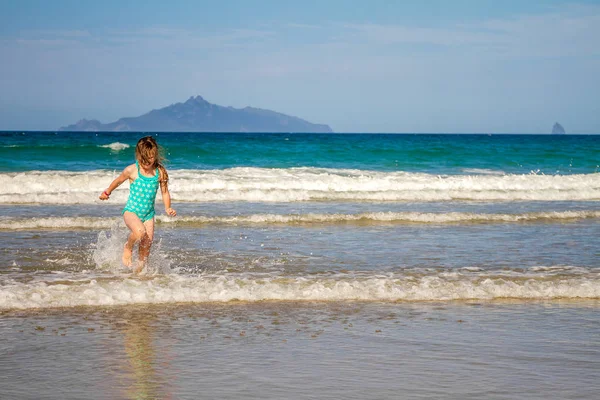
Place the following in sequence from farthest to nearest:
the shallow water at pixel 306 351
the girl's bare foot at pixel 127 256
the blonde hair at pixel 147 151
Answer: the girl's bare foot at pixel 127 256 < the blonde hair at pixel 147 151 < the shallow water at pixel 306 351

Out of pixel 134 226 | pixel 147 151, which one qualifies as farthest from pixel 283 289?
pixel 147 151

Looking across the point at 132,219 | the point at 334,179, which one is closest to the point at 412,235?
the point at 132,219

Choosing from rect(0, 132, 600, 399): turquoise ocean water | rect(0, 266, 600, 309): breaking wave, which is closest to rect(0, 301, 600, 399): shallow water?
rect(0, 132, 600, 399): turquoise ocean water

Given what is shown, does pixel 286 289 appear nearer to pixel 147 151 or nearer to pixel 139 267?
pixel 139 267

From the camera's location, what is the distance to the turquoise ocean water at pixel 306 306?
4.80 metres

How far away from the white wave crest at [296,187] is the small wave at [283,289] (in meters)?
10.3

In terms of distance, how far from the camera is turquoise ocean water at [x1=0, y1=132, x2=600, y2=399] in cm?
480

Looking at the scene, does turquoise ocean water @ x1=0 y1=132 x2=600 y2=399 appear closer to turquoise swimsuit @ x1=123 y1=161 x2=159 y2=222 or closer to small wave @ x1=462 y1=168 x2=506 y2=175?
turquoise swimsuit @ x1=123 y1=161 x2=159 y2=222

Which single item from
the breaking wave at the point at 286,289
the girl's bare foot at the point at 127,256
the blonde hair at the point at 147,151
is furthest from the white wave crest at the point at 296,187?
the breaking wave at the point at 286,289

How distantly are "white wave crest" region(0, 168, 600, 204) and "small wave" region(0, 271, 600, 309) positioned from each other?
10307 millimetres

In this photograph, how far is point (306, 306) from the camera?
702 cm

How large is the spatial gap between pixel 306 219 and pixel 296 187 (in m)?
10.0

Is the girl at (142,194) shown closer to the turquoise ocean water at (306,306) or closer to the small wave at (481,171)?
the turquoise ocean water at (306,306)

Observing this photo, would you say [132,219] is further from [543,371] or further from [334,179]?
[334,179]
